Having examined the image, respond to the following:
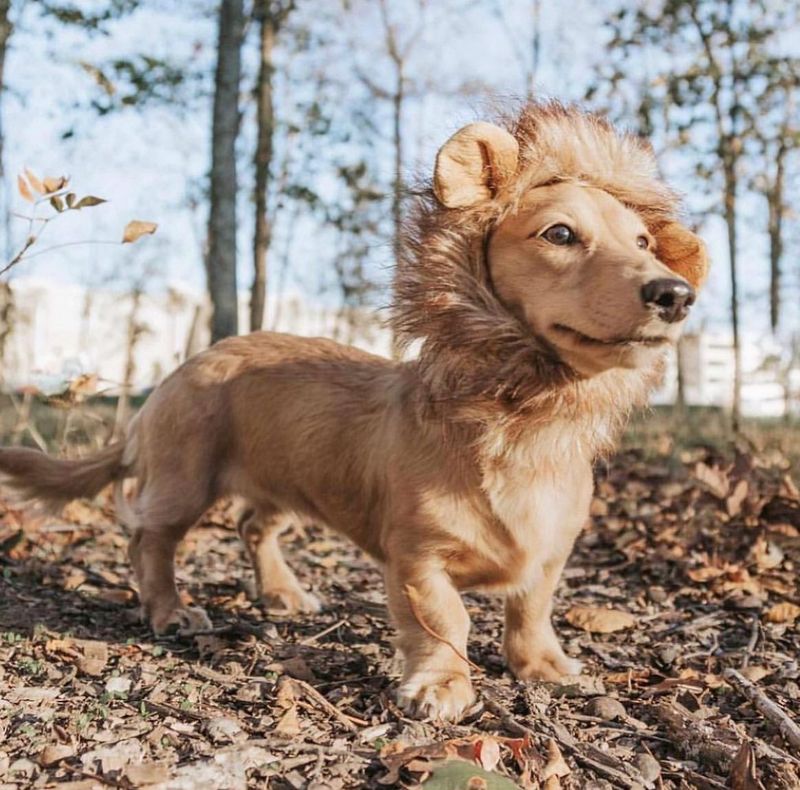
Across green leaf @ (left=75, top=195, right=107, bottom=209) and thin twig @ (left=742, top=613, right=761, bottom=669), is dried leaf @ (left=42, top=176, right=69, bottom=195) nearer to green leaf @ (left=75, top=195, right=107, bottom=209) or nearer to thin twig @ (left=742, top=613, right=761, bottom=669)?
green leaf @ (left=75, top=195, right=107, bottom=209)

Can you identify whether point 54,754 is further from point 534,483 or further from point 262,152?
point 262,152

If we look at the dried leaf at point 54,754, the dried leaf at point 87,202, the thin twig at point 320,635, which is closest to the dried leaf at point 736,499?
the thin twig at point 320,635

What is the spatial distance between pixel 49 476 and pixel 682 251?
2.84m

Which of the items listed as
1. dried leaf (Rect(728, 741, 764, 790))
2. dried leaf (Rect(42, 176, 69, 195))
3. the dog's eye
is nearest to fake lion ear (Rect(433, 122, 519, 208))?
the dog's eye

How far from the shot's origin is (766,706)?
2758 mm

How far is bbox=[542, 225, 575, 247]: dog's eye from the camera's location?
276cm

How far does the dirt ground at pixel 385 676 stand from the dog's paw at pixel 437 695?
5 centimetres

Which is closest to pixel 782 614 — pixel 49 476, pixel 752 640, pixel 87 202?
pixel 752 640

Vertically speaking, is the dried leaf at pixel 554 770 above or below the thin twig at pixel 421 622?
below

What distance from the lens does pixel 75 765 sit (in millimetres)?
2258

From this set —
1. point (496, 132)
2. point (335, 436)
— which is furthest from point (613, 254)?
point (335, 436)

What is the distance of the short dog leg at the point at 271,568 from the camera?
4113 mm

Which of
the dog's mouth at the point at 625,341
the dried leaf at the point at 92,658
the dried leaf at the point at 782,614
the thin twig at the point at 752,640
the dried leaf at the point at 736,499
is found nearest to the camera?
the dog's mouth at the point at 625,341

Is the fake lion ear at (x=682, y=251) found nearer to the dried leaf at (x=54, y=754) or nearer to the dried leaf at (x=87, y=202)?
the dried leaf at (x=87, y=202)
